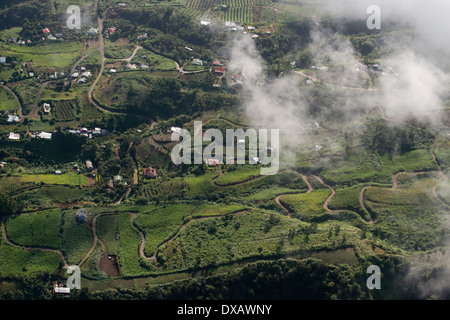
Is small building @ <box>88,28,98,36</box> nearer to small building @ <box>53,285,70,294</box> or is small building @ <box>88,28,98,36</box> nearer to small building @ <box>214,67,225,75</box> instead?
small building @ <box>214,67,225,75</box>

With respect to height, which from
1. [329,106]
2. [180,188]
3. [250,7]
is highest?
[250,7]

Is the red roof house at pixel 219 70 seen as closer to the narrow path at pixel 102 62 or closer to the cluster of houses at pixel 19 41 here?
the narrow path at pixel 102 62

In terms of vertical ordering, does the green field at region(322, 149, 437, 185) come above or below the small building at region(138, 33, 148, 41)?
below

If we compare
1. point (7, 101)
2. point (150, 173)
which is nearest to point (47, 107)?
point (7, 101)

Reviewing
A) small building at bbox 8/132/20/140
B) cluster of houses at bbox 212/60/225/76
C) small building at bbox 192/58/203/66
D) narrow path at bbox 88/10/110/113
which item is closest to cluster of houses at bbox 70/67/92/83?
narrow path at bbox 88/10/110/113

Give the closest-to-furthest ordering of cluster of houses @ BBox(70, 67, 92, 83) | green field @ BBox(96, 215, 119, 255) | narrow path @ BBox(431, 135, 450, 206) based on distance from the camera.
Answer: green field @ BBox(96, 215, 119, 255) < narrow path @ BBox(431, 135, 450, 206) < cluster of houses @ BBox(70, 67, 92, 83)

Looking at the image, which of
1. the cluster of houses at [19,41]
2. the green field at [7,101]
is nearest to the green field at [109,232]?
the green field at [7,101]

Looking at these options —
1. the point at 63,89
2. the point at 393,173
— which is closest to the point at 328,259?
the point at 393,173
